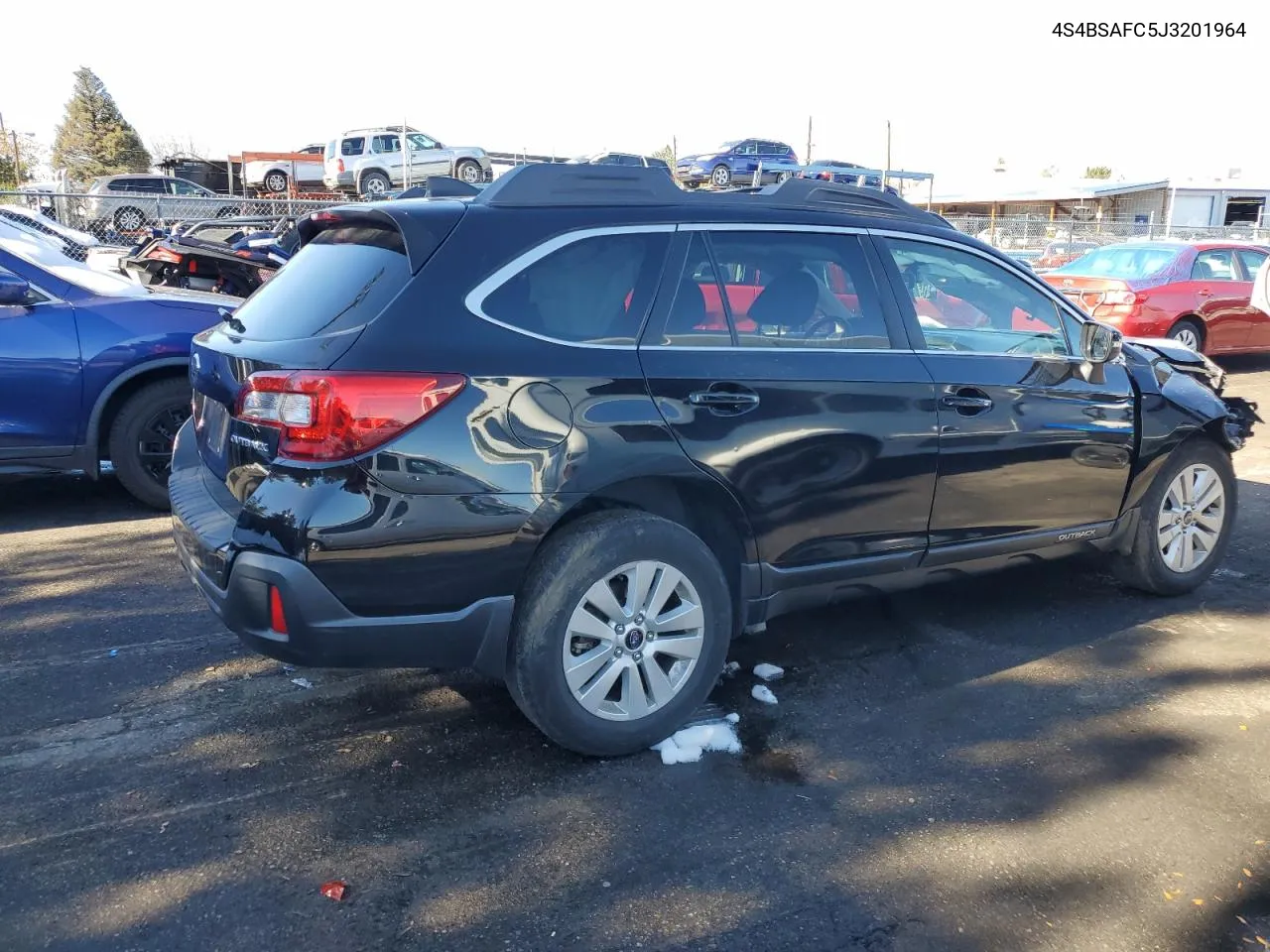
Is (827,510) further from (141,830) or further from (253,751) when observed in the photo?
(141,830)

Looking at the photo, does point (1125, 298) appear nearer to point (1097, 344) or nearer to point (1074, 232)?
point (1097, 344)

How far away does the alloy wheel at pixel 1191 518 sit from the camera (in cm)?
484

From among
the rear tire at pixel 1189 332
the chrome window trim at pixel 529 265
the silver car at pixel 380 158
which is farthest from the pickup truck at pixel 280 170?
the chrome window trim at pixel 529 265

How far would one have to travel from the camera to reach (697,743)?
3.50m

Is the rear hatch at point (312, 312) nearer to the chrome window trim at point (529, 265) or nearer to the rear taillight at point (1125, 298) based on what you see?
the chrome window trim at point (529, 265)

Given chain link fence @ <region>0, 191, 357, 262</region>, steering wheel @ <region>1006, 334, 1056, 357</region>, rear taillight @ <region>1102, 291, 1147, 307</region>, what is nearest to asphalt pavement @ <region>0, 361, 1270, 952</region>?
steering wheel @ <region>1006, 334, 1056, 357</region>

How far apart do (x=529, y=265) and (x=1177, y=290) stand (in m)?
11.2

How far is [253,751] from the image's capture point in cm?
339

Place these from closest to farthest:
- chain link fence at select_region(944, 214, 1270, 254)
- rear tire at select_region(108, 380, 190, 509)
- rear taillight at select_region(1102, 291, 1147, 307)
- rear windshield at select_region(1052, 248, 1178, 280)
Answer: rear tire at select_region(108, 380, 190, 509) < rear taillight at select_region(1102, 291, 1147, 307) < rear windshield at select_region(1052, 248, 1178, 280) < chain link fence at select_region(944, 214, 1270, 254)

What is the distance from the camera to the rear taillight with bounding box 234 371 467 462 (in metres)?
2.87

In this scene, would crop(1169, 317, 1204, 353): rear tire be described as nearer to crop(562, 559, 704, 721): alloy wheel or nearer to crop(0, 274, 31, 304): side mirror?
crop(562, 559, 704, 721): alloy wheel

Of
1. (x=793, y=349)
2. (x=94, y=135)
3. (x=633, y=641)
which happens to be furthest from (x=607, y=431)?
(x=94, y=135)

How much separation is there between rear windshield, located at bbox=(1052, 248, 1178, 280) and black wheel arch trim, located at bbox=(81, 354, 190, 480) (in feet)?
34.7

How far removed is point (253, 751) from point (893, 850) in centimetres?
207
